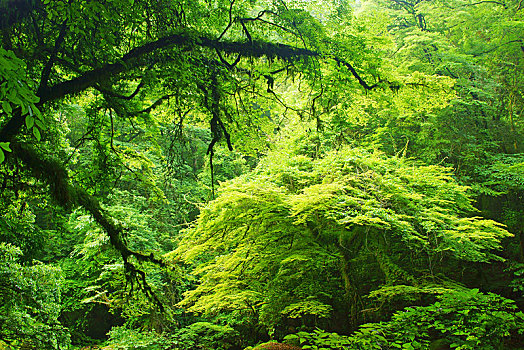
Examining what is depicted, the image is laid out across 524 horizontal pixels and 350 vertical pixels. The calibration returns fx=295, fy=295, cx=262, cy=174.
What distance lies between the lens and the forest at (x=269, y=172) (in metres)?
2.82

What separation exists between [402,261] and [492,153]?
6.30 meters

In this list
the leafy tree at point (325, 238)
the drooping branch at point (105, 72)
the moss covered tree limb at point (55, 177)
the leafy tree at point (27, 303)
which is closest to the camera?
the drooping branch at point (105, 72)

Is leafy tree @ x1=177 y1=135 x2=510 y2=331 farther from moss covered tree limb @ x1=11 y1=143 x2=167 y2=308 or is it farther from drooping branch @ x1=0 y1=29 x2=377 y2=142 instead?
drooping branch @ x1=0 y1=29 x2=377 y2=142

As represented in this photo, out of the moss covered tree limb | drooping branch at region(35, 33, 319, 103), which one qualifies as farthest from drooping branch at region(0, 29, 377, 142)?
the moss covered tree limb

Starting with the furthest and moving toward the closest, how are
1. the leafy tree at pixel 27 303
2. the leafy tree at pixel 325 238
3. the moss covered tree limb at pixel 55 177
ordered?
1. the leafy tree at pixel 325 238
2. the leafy tree at pixel 27 303
3. the moss covered tree limb at pixel 55 177

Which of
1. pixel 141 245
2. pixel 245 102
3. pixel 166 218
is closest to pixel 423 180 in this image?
pixel 245 102

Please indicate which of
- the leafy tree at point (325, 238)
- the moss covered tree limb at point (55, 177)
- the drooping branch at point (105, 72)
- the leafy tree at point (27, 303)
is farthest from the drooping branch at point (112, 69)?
the leafy tree at point (27, 303)

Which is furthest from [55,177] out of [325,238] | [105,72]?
[325,238]

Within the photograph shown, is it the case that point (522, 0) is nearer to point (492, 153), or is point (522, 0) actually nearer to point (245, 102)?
point (492, 153)

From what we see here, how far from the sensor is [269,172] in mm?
7383

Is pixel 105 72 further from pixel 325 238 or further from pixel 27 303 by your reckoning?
pixel 325 238

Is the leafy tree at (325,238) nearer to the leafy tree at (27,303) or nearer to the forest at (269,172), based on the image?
the forest at (269,172)

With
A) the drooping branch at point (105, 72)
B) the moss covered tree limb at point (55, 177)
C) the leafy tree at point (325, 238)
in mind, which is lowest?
the leafy tree at point (325, 238)

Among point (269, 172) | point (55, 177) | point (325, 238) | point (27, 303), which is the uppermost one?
point (269, 172)
